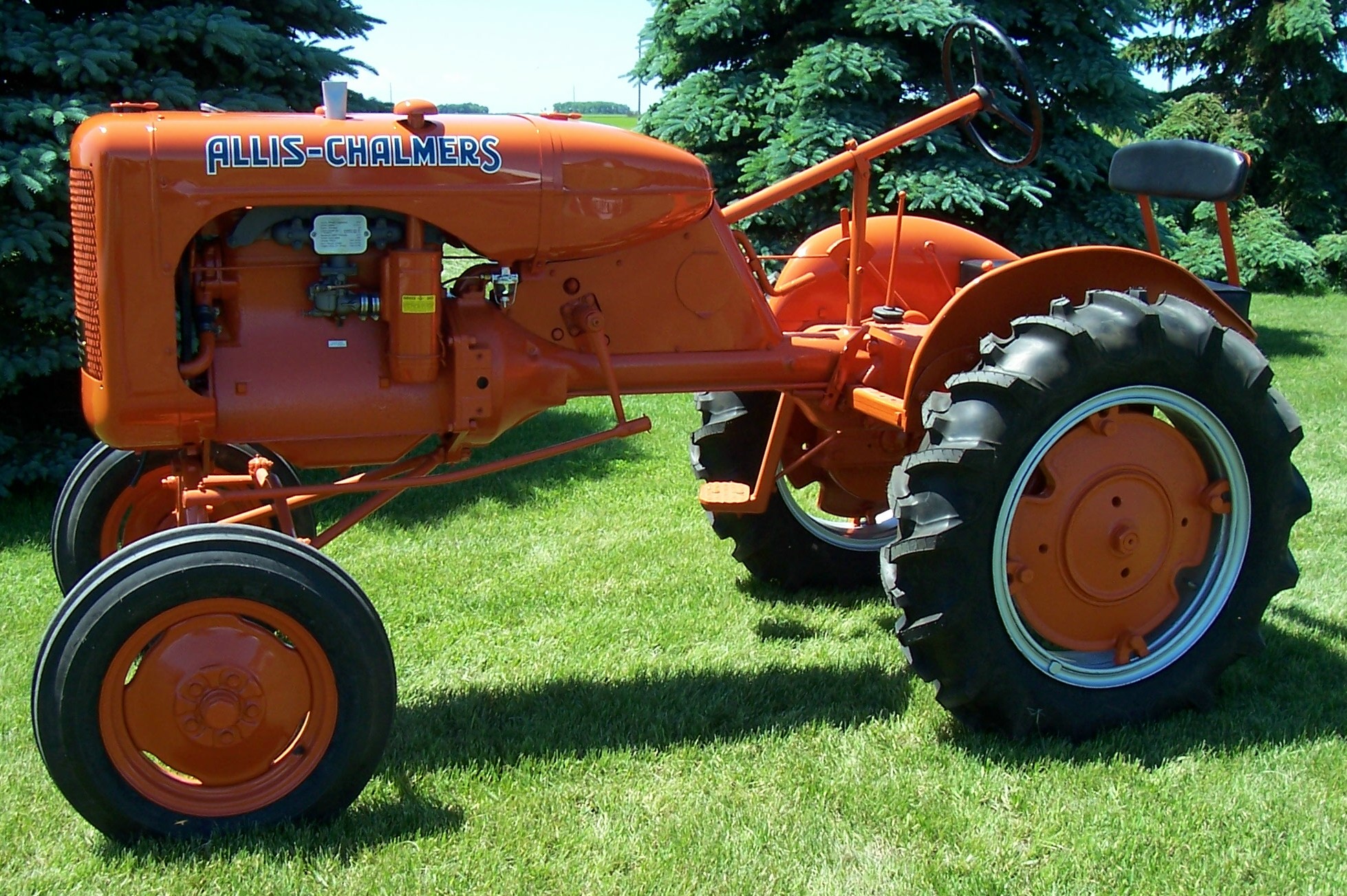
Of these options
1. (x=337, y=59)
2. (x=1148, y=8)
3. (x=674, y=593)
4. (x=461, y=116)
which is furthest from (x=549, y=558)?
(x=1148, y=8)

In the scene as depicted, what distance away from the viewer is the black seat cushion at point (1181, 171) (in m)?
3.76

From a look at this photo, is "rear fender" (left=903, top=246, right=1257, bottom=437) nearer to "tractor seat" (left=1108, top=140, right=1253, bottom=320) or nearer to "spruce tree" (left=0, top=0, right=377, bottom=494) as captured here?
"tractor seat" (left=1108, top=140, right=1253, bottom=320)

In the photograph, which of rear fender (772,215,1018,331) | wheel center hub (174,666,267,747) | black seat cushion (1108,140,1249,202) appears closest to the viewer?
wheel center hub (174,666,267,747)

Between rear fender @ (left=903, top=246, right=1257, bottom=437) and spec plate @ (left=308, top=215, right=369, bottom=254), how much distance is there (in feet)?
5.19

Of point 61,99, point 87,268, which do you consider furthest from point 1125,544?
point 61,99

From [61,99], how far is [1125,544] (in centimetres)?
475

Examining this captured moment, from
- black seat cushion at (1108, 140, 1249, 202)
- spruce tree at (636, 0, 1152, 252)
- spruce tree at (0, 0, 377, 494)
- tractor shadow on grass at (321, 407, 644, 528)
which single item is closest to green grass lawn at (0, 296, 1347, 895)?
tractor shadow on grass at (321, 407, 644, 528)

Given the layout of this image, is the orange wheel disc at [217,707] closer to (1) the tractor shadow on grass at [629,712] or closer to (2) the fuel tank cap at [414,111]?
(1) the tractor shadow on grass at [629,712]

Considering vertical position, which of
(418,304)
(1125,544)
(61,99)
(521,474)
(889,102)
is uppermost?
(889,102)

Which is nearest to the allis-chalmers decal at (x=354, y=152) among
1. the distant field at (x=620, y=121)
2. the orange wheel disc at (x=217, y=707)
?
the orange wheel disc at (x=217, y=707)

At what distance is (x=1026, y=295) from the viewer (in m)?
3.66

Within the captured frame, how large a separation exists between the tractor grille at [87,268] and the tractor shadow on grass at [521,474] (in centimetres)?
245

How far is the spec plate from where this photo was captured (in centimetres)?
310

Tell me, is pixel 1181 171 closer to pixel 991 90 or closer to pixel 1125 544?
pixel 991 90
